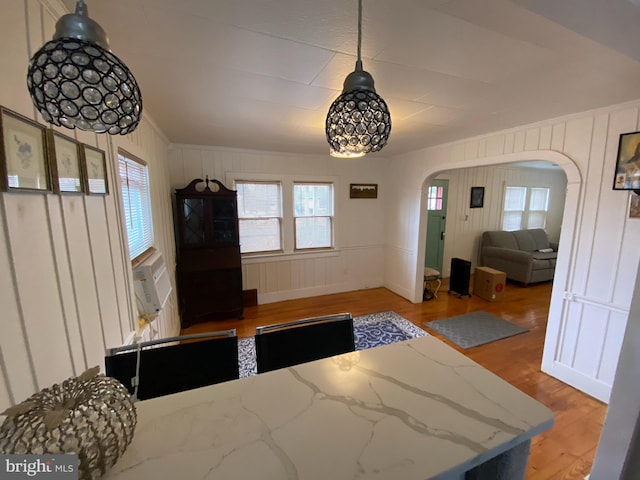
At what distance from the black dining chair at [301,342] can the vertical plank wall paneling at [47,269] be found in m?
0.69

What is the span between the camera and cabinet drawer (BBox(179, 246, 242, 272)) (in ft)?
10.9

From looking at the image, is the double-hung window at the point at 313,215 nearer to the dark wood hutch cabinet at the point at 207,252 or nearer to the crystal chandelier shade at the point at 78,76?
the dark wood hutch cabinet at the point at 207,252

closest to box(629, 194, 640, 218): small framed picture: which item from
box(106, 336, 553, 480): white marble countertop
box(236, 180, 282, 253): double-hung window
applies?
box(106, 336, 553, 480): white marble countertop

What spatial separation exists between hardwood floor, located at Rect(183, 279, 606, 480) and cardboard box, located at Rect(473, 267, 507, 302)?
125mm

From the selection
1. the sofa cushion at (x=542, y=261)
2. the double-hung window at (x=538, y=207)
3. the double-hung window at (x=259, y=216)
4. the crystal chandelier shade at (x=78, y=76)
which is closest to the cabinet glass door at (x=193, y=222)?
the double-hung window at (x=259, y=216)

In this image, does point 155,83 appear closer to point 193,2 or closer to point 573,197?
point 193,2

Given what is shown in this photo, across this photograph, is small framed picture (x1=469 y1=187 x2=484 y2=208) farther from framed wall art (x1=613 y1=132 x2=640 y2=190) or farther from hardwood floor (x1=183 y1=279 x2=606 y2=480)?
framed wall art (x1=613 y1=132 x2=640 y2=190)

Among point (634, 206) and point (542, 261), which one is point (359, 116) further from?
point (542, 261)

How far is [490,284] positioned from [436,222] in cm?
143

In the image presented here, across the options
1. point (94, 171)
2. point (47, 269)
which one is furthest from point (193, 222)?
point (47, 269)

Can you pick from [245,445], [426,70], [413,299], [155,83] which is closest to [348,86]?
[426,70]

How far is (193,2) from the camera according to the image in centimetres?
98

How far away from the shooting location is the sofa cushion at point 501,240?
5.19 m

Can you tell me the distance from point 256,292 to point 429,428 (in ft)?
11.6
